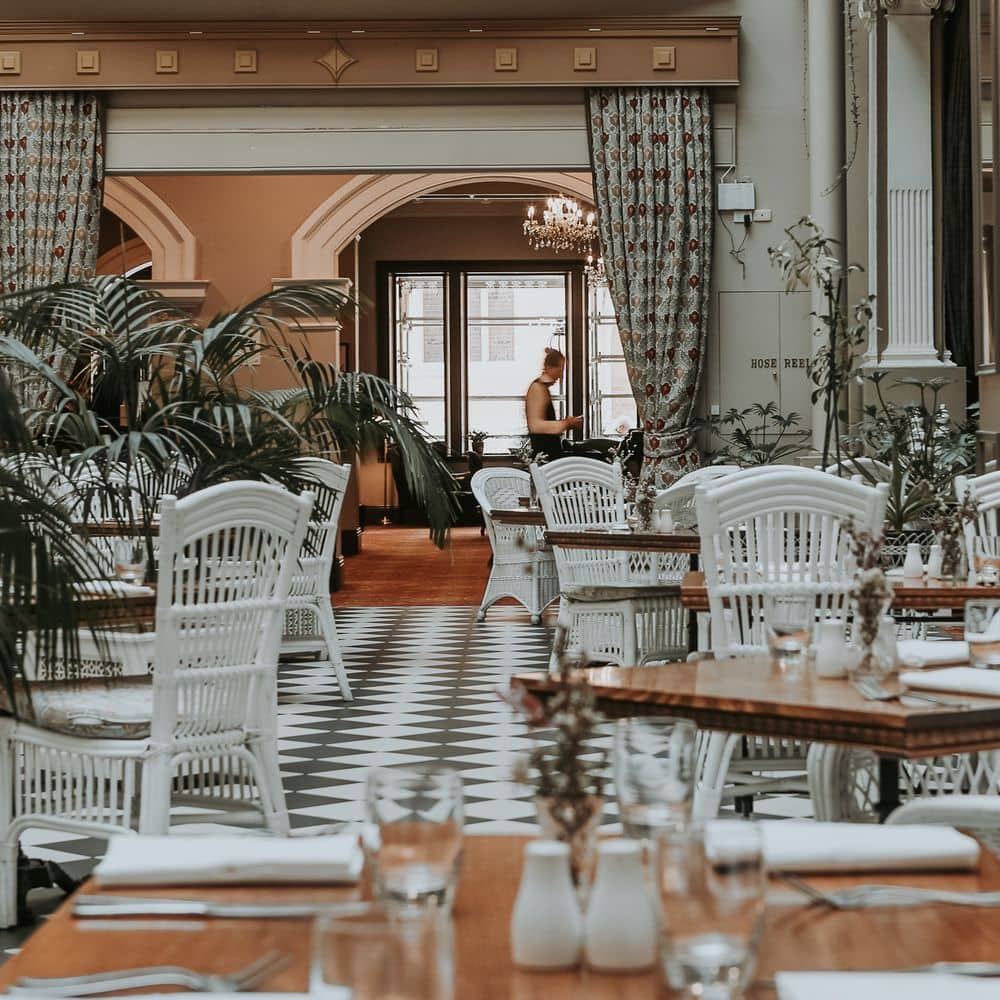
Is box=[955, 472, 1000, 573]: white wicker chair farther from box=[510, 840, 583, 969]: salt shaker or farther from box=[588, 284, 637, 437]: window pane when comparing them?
box=[588, 284, 637, 437]: window pane

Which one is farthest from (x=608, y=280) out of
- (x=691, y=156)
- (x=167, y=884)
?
(x=167, y=884)

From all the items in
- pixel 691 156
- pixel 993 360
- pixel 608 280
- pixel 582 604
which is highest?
pixel 691 156

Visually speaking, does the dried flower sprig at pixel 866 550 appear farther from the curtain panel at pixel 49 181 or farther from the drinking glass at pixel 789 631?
the curtain panel at pixel 49 181

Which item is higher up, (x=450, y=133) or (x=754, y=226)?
(x=450, y=133)

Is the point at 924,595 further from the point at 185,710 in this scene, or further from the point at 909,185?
the point at 909,185

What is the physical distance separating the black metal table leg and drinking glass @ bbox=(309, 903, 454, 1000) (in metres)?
2.04

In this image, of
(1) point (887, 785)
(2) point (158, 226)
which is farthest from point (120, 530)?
(2) point (158, 226)

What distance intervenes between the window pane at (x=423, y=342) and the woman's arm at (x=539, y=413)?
8.07 meters

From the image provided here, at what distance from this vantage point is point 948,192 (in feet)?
32.7

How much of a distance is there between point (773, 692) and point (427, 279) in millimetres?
19499

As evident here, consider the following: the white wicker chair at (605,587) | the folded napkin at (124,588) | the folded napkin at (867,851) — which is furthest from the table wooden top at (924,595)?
the folded napkin at (867,851)

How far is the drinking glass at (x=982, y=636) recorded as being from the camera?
275cm

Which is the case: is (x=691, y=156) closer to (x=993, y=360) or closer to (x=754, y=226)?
(x=754, y=226)

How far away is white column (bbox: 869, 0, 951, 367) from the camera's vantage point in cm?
950
